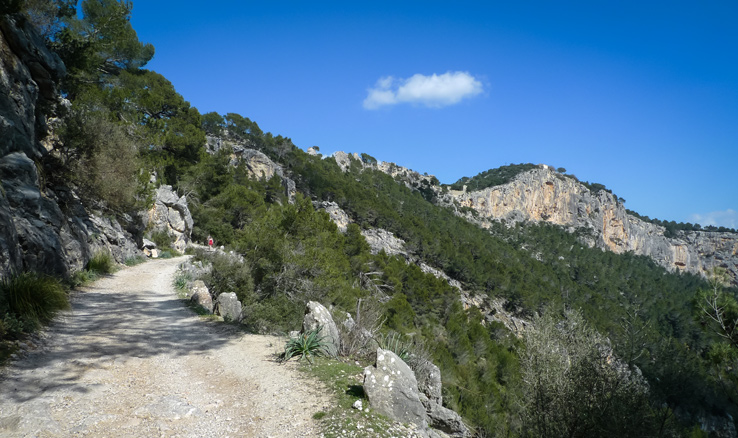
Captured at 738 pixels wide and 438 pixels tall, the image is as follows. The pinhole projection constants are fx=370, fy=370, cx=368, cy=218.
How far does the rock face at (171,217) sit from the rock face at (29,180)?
1024cm

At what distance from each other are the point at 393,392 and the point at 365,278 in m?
17.6

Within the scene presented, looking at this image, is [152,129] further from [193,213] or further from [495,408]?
[495,408]

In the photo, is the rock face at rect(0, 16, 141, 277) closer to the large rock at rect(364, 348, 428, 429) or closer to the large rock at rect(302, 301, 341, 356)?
the large rock at rect(302, 301, 341, 356)

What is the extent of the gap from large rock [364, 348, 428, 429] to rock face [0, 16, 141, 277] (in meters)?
6.42

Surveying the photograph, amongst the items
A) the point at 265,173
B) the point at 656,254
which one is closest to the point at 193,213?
the point at 265,173

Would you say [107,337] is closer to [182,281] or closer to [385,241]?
[182,281]

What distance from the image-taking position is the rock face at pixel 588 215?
99625 millimetres

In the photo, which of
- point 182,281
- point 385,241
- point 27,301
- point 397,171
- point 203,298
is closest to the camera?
point 27,301

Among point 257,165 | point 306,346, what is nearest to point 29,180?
point 306,346

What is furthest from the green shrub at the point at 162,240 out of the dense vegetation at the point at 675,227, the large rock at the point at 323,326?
the dense vegetation at the point at 675,227

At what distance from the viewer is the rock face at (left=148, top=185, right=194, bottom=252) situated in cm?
2327

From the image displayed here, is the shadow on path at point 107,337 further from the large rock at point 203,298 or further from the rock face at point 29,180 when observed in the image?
the rock face at point 29,180

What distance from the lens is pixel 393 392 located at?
4867 millimetres

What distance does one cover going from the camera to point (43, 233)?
27.8 ft
